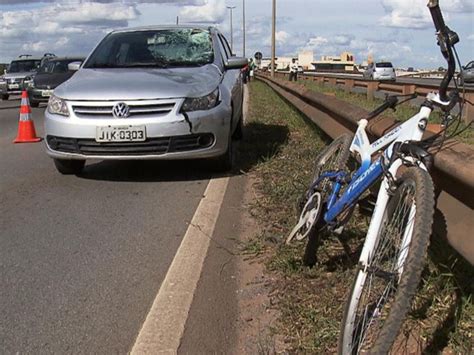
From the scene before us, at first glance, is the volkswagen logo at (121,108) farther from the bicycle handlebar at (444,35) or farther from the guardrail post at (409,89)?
the guardrail post at (409,89)

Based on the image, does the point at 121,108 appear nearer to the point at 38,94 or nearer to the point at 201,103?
the point at 201,103

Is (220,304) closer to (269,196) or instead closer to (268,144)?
(269,196)

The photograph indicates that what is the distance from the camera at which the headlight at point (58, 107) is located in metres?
6.15

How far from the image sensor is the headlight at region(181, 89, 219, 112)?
602 centimetres

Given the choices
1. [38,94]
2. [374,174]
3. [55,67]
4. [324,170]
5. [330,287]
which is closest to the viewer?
[374,174]

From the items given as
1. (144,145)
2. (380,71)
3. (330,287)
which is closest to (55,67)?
(144,145)

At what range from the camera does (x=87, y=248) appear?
165 inches

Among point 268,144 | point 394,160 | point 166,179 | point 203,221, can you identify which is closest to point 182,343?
point 394,160

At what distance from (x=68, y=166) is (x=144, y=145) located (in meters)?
1.22

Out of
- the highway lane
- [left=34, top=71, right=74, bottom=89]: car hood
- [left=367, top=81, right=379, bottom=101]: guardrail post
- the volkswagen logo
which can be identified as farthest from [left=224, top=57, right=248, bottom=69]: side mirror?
[left=34, top=71, right=74, bottom=89]: car hood

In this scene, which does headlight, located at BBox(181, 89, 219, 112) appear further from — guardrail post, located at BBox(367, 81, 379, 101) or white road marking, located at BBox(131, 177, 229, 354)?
guardrail post, located at BBox(367, 81, 379, 101)

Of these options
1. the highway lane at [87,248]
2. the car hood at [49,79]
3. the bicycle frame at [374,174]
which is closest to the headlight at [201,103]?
the highway lane at [87,248]

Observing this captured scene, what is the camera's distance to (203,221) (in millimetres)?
4891

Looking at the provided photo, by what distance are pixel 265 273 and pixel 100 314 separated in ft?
3.33
